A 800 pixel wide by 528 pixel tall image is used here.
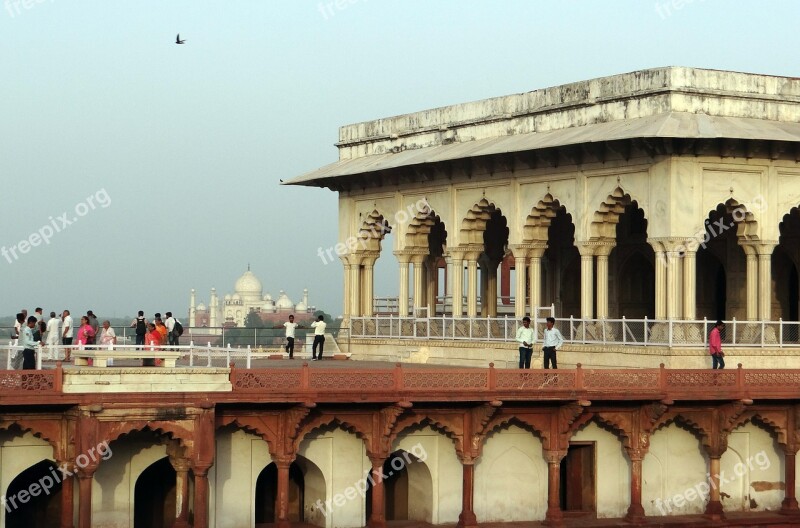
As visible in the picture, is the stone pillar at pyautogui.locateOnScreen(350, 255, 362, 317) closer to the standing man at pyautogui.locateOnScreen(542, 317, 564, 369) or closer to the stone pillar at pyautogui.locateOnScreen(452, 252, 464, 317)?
the stone pillar at pyautogui.locateOnScreen(452, 252, 464, 317)

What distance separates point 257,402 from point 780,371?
912cm

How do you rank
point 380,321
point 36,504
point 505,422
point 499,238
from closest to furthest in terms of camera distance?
point 36,504 → point 505,422 → point 380,321 → point 499,238

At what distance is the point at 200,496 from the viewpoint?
951 inches

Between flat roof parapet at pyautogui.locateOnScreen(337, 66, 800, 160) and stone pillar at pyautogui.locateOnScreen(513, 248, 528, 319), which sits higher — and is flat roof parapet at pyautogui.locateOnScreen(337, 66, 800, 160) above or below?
above

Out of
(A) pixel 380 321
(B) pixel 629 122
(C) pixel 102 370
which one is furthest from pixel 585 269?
(C) pixel 102 370

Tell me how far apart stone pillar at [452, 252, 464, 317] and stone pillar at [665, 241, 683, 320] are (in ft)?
21.5

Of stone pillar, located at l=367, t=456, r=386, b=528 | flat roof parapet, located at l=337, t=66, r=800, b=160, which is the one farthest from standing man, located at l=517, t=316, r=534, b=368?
flat roof parapet, located at l=337, t=66, r=800, b=160

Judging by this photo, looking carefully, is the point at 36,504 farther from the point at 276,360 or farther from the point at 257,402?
the point at 276,360

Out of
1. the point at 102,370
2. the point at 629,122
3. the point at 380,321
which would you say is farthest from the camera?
the point at 380,321

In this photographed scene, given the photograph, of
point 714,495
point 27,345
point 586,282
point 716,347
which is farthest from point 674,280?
point 27,345

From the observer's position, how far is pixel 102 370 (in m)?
23.5

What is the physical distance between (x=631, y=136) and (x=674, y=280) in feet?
9.49

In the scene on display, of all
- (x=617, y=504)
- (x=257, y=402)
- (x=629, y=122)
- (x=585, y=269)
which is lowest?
(x=617, y=504)

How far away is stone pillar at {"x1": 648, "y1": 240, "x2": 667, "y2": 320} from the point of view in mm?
29516
